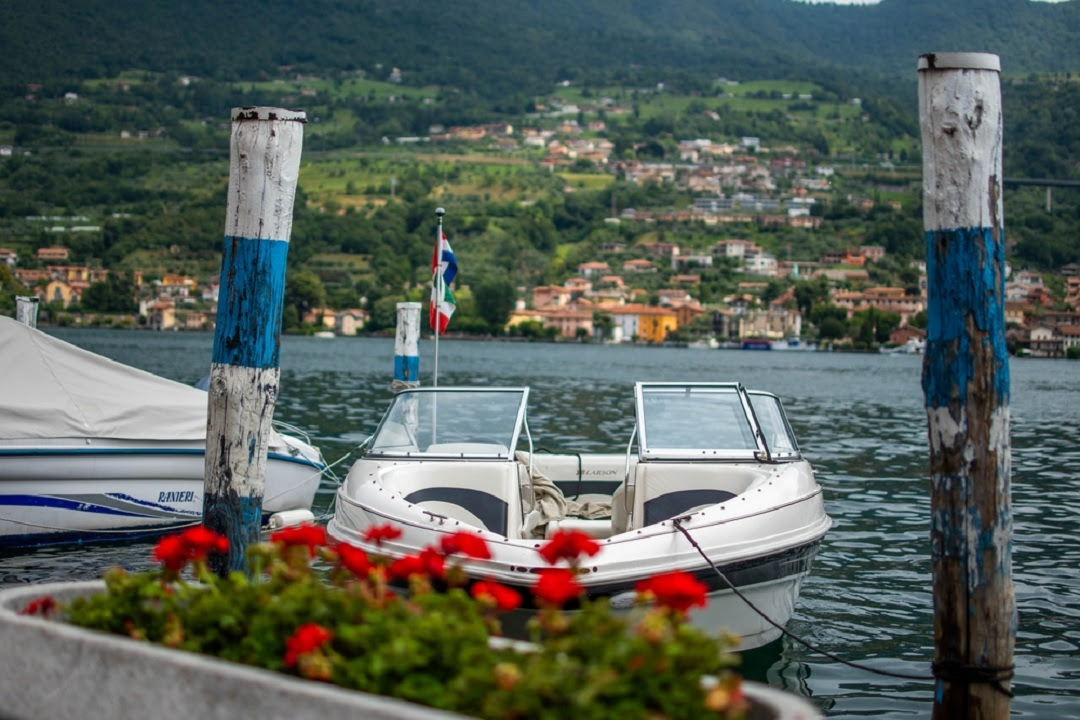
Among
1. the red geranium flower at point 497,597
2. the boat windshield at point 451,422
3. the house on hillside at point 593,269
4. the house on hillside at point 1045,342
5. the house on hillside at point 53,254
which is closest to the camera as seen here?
the red geranium flower at point 497,597

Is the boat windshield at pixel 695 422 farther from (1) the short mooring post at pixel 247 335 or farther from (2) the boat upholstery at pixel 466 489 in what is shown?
(1) the short mooring post at pixel 247 335

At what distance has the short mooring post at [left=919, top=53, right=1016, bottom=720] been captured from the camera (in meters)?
6.84

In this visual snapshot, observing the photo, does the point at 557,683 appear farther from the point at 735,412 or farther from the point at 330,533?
the point at 735,412

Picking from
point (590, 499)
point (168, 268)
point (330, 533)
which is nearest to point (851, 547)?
point (590, 499)

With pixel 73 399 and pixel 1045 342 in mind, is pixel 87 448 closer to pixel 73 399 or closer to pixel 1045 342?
pixel 73 399

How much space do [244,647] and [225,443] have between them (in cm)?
403

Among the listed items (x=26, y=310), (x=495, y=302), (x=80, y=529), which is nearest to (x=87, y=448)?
(x=80, y=529)

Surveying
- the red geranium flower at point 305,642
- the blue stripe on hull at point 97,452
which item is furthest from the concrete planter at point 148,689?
the blue stripe on hull at point 97,452

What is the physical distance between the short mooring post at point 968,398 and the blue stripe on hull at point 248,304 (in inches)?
161

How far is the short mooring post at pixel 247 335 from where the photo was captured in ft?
28.5

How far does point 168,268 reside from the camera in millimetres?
152000

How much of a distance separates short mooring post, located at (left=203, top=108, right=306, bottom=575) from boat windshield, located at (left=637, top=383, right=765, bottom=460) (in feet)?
9.61

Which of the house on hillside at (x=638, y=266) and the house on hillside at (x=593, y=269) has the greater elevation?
the house on hillside at (x=638, y=266)

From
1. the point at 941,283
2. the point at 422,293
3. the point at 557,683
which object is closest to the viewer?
the point at 557,683
